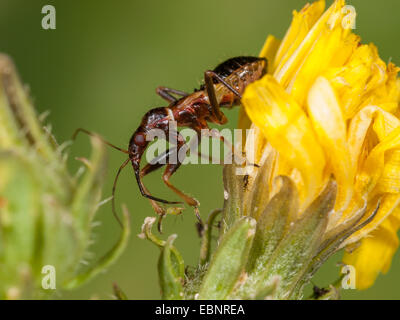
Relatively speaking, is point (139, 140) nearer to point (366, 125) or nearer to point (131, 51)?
point (366, 125)

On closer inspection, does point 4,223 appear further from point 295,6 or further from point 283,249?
point 295,6

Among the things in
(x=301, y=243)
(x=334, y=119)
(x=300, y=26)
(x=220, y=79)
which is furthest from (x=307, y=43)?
(x=301, y=243)

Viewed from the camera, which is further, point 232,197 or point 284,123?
point 232,197

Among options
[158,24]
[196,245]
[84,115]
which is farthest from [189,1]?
[196,245]

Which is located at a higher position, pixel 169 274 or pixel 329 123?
pixel 329 123

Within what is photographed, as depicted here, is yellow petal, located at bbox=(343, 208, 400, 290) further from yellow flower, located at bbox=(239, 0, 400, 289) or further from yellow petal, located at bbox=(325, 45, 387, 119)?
yellow petal, located at bbox=(325, 45, 387, 119)

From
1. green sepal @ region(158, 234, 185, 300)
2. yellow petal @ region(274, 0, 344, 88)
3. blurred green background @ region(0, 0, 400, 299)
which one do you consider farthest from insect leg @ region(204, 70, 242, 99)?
blurred green background @ region(0, 0, 400, 299)
